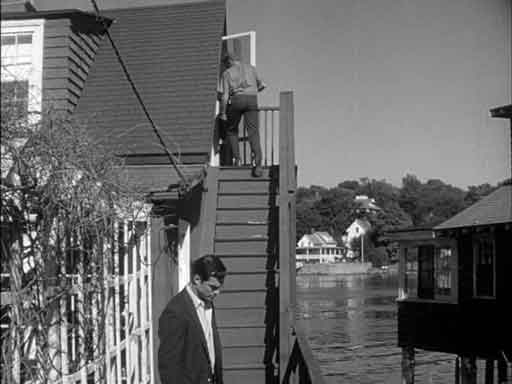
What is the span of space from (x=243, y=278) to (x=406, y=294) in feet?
51.4

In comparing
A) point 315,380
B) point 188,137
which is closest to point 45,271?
point 315,380

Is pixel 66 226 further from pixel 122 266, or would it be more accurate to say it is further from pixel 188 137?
pixel 188 137

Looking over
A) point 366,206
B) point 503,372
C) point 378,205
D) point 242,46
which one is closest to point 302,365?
point 242,46

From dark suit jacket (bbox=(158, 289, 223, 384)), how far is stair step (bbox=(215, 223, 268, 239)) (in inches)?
145

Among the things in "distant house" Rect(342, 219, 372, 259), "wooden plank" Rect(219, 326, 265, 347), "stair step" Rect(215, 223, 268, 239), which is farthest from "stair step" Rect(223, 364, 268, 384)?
"distant house" Rect(342, 219, 372, 259)

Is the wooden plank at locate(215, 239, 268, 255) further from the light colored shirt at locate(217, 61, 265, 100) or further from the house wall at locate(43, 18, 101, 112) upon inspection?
the house wall at locate(43, 18, 101, 112)

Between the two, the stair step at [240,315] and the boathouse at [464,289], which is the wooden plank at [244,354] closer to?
the stair step at [240,315]

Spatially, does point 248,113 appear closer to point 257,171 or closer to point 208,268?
point 257,171

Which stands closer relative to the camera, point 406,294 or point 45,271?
point 45,271

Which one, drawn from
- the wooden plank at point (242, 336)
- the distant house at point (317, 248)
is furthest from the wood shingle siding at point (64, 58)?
the distant house at point (317, 248)

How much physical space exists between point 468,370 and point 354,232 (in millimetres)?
109362

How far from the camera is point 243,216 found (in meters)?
8.09

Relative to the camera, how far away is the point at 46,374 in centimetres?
322

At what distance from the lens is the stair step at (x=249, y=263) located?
7.42 m
